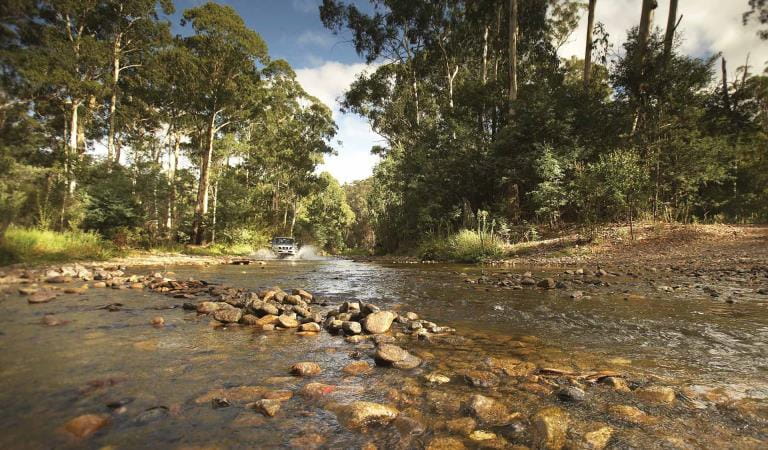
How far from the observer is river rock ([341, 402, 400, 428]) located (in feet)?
6.40

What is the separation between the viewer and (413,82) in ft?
93.8

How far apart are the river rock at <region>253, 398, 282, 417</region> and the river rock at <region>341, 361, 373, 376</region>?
686 mm

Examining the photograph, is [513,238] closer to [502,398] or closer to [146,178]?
[502,398]

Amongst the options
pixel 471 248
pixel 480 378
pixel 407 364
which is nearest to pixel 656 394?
pixel 480 378

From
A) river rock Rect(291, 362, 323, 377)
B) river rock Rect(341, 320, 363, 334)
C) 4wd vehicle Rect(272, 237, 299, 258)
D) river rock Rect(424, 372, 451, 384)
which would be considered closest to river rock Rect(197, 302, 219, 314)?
river rock Rect(341, 320, 363, 334)

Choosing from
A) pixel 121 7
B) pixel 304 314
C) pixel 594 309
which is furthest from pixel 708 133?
pixel 121 7

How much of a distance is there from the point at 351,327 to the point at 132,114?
31.6 meters

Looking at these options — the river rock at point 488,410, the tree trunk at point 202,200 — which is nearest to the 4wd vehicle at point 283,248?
the tree trunk at point 202,200

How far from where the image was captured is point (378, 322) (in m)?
3.91

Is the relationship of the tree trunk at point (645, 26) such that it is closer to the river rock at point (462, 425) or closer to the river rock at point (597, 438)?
the river rock at point (597, 438)

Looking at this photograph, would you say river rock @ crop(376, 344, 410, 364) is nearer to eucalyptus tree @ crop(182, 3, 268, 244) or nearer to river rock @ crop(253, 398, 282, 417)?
river rock @ crop(253, 398, 282, 417)

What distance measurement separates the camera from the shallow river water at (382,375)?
1783mm

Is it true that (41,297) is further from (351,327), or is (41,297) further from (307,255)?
(307,255)

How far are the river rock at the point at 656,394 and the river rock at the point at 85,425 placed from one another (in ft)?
9.32
